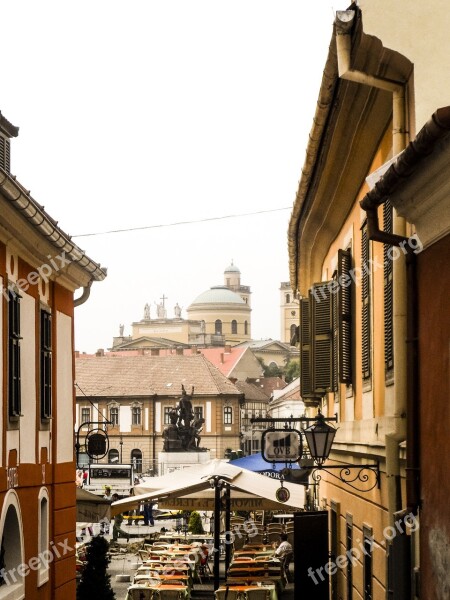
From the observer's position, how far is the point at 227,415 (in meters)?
104

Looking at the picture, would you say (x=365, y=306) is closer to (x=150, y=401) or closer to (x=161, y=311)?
(x=150, y=401)

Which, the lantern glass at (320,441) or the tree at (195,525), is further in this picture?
the tree at (195,525)

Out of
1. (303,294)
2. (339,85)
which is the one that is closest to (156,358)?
(303,294)

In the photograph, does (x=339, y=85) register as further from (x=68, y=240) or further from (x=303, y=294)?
(x=303, y=294)

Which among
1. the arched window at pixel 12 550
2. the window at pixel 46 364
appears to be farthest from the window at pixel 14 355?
the window at pixel 46 364

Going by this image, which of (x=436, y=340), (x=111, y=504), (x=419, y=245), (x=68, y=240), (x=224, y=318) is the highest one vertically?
(x=224, y=318)

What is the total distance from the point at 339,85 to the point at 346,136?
1225 millimetres

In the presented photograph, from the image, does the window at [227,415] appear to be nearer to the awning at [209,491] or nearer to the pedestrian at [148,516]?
the pedestrian at [148,516]

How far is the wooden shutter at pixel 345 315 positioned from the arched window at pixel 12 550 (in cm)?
361

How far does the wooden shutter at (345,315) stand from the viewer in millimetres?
13852

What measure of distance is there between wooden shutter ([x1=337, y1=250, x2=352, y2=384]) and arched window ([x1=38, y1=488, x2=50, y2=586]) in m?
4.07

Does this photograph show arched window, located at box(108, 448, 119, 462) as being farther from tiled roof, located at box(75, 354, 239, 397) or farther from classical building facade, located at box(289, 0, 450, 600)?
classical building facade, located at box(289, 0, 450, 600)

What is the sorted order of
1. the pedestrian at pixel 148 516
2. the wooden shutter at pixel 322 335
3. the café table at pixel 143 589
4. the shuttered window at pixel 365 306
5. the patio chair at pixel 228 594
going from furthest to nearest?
the pedestrian at pixel 148 516 → the café table at pixel 143 589 → the patio chair at pixel 228 594 → the wooden shutter at pixel 322 335 → the shuttered window at pixel 365 306

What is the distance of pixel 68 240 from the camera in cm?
1580
